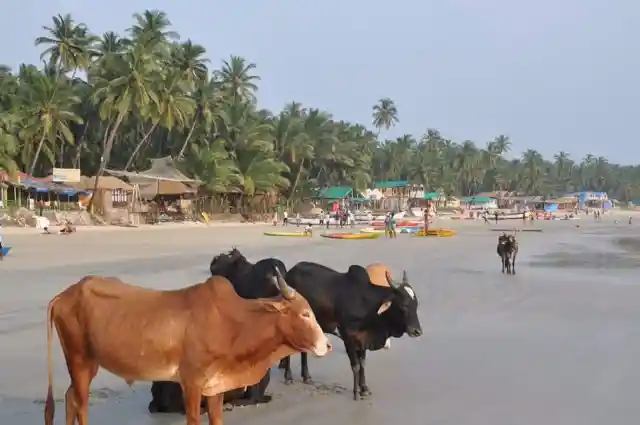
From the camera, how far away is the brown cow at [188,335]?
557 cm

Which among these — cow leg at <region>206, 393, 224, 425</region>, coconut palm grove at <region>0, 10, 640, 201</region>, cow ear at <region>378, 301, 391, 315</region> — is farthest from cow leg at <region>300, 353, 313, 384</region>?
coconut palm grove at <region>0, 10, 640, 201</region>

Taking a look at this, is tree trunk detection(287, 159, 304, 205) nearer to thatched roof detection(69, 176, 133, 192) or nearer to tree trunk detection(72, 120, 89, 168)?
tree trunk detection(72, 120, 89, 168)

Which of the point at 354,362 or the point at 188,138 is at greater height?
the point at 188,138

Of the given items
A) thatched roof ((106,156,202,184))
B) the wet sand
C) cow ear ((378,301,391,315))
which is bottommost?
the wet sand

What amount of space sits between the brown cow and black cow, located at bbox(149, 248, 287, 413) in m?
1.40

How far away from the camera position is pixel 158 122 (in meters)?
59.8

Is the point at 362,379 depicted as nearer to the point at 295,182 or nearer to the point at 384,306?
the point at 384,306

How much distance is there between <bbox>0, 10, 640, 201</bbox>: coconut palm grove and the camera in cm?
5503

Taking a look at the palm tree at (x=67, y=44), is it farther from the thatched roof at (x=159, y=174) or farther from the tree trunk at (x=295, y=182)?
the tree trunk at (x=295, y=182)

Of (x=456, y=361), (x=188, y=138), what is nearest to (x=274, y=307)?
(x=456, y=361)

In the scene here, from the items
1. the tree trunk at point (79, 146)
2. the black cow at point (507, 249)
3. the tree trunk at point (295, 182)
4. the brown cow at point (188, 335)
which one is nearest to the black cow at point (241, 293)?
the brown cow at point (188, 335)

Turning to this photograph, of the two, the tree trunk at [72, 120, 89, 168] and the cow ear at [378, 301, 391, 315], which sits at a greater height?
the tree trunk at [72, 120, 89, 168]

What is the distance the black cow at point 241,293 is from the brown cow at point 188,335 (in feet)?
4.58

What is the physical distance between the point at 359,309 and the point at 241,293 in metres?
1.41
